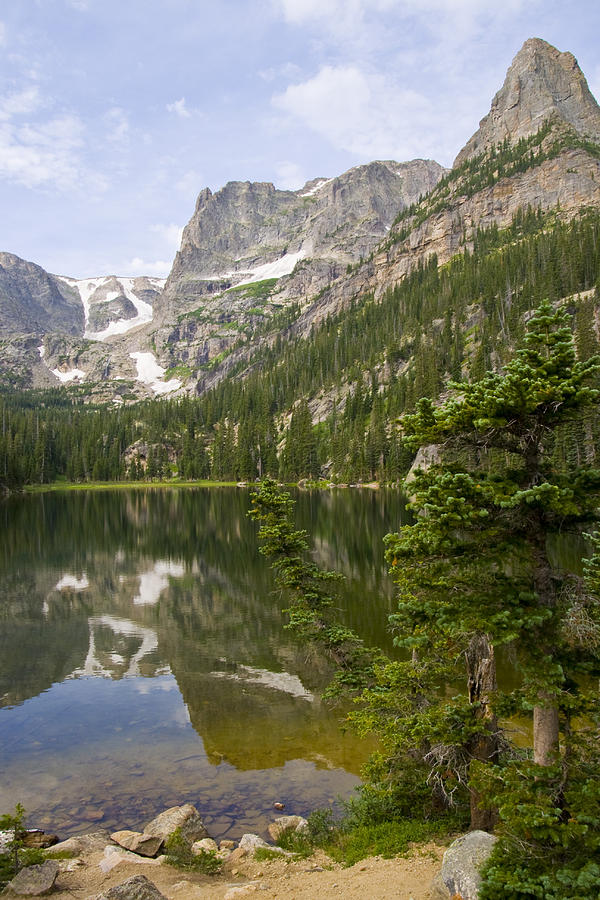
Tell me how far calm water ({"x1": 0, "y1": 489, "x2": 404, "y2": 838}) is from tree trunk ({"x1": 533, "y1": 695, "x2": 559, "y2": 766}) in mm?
7547

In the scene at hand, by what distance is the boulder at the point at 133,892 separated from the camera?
7.56 meters

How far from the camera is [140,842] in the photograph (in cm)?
1107

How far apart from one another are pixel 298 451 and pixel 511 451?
495 ft

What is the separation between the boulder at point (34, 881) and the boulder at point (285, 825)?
191 inches

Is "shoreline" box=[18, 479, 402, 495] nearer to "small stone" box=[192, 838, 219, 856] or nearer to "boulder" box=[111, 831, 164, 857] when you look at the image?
"small stone" box=[192, 838, 219, 856]

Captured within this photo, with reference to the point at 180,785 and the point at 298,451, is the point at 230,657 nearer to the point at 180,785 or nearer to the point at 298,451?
the point at 180,785

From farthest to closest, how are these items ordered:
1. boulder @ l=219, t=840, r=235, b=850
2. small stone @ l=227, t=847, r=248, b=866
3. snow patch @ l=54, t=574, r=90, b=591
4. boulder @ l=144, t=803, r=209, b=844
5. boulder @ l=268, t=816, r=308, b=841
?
snow patch @ l=54, t=574, r=90, b=591, boulder @ l=268, t=816, r=308, b=841, boulder @ l=144, t=803, r=209, b=844, boulder @ l=219, t=840, r=235, b=850, small stone @ l=227, t=847, r=248, b=866

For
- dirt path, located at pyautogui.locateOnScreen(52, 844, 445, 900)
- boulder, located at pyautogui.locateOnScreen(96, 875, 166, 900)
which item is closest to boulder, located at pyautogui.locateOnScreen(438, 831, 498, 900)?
dirt path, located at pyautogui.locateOnScreen(52, 844, 445, 900)

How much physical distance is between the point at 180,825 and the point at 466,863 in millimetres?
7260

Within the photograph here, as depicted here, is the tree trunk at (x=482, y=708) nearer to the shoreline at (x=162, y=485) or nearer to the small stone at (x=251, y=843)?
the small stone at (x=251, y=843)

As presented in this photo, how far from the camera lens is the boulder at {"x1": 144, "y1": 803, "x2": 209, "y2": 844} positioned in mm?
11555

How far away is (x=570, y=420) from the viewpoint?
8.31m

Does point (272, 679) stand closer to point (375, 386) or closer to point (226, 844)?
point (226, 844)

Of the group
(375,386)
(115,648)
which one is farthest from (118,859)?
(375,386)
